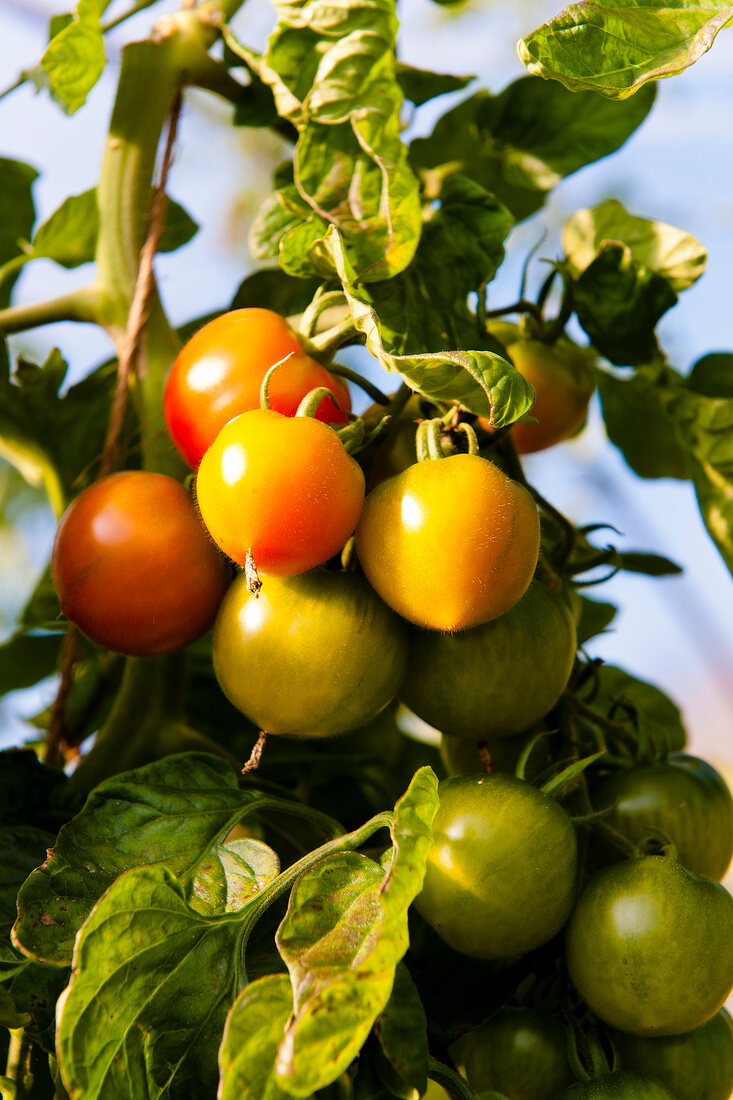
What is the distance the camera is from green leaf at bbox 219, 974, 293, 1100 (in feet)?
0.99

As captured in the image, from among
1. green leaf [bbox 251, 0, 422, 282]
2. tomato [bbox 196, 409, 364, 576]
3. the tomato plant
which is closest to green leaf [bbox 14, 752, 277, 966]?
the tomato plant

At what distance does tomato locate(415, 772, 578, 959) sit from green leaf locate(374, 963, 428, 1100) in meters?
0.04

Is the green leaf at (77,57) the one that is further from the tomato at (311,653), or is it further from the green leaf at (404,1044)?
the green leaf at (404,1044)

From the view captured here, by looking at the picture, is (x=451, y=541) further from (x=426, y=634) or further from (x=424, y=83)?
(x=424, y=83)

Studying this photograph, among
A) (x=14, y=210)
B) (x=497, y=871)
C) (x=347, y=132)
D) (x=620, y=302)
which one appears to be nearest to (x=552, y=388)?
(x=620, y=302)

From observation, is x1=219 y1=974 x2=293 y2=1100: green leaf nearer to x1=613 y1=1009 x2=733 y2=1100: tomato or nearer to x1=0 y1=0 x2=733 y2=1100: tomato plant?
x1=0 y1=0 x2=733 y2=1100: tomato plant

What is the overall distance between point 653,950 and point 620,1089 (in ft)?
0.20

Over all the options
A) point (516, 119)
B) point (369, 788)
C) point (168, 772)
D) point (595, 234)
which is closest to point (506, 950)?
point (168, 772)

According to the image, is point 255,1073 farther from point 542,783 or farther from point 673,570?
point 673,570

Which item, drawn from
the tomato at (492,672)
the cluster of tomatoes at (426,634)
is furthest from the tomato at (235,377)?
the tomato at (492,672)

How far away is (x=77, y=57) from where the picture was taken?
20.4 inches

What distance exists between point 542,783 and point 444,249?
11.4 inches

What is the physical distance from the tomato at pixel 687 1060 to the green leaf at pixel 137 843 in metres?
0.20

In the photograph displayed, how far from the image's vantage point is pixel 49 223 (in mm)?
629
